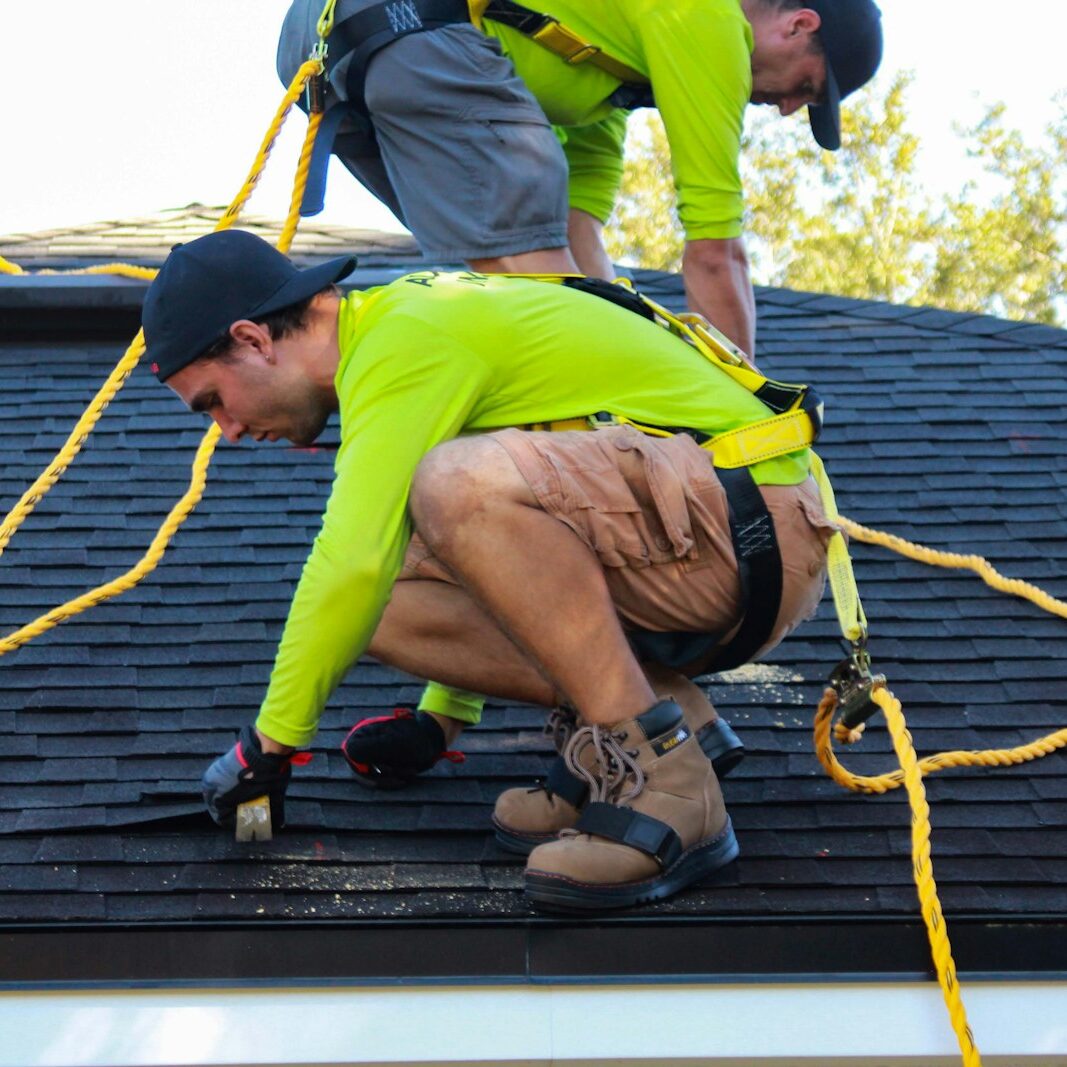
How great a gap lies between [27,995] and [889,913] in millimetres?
1173

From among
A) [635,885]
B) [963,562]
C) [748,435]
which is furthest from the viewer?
[963,562]

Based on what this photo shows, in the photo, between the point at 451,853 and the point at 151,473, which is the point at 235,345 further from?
the point at 151,473

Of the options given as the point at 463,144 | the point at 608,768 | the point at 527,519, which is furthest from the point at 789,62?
the point at 608,768

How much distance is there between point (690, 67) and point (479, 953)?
5.32 ft

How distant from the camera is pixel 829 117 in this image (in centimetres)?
307

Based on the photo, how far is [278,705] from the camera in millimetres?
2252

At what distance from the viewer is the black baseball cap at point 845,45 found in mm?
2934

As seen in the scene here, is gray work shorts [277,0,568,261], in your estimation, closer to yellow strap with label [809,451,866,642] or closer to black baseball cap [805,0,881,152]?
black baseball cap [805,0,881,152]

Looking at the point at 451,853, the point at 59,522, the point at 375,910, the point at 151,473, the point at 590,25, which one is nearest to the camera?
the point at 375,910

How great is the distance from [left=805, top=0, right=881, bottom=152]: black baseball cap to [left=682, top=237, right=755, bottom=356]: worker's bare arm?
358 mm

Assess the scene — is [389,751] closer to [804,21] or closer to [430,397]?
[430,397]

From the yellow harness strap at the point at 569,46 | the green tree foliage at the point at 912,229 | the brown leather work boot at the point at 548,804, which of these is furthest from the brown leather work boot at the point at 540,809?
the green tree foliage at the point at 912,229

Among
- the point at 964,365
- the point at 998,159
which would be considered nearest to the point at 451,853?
the point at 964,365

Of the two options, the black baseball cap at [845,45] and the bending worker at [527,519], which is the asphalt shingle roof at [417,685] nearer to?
the bending worker at [527,519]
